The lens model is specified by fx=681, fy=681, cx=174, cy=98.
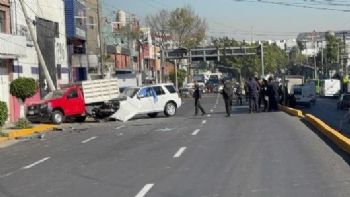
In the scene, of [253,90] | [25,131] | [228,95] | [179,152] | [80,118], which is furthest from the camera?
[80,118]

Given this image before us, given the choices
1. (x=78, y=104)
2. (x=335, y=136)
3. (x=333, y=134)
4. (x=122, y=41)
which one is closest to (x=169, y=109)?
(x=78, y=104)

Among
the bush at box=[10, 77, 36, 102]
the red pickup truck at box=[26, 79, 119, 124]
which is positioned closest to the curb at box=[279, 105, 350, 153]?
the red pickup truck at box=[26, 79, 119, 124]

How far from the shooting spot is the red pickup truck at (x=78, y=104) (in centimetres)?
3478

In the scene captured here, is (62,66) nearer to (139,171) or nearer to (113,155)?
(113,155)

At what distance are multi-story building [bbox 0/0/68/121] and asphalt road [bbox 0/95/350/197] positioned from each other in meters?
14.2

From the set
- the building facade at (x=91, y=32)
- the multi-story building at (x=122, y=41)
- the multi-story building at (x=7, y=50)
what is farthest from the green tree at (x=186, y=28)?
the multi-story building at (x=7, y=50)

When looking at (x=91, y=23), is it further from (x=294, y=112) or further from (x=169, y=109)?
(x=294, y=112)

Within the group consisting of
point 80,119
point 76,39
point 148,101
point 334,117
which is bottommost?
point 334,117

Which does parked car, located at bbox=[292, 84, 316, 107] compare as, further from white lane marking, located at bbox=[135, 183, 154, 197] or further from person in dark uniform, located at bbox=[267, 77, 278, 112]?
white lane marking, located at bbox=[135, 183, 154, 197]

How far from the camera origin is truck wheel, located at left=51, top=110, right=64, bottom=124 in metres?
35.0

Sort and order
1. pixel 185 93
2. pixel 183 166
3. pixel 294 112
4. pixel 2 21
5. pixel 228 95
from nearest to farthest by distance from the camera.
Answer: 1. pixel 183 166
2. pixel 228 95
3. pixel 294 112
4. pixel 2 21
5. pixel 185 93

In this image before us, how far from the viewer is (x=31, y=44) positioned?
4259cm

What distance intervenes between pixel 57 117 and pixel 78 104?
1.48 metres

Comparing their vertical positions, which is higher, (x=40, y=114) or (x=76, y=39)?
(x=76, y=39)
